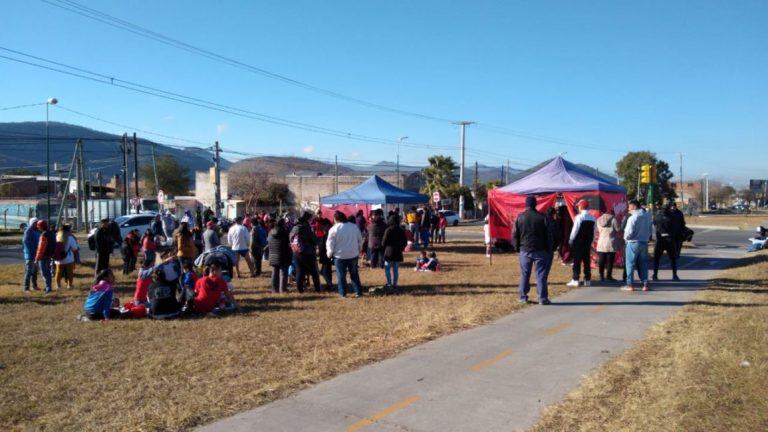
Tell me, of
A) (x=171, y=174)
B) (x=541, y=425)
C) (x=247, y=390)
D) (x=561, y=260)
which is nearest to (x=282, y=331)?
(x=247, y=390)

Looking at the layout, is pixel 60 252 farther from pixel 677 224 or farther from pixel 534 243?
pixel 677 224

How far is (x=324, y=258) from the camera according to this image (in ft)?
42.1

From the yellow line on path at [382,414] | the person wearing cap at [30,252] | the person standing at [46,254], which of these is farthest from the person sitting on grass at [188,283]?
the yellow line on path at [382,414]

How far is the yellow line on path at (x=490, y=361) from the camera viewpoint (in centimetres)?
601

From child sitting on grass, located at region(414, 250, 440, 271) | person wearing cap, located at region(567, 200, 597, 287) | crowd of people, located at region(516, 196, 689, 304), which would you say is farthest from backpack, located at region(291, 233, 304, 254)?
person wearing cap, located at region(567, 200, 597, 287)

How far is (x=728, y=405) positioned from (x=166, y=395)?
4.84m

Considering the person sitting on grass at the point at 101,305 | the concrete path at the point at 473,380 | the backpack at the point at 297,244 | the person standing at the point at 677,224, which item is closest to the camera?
the concrete path at the point at 473,380

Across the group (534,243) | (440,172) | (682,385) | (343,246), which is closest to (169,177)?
(440,172)

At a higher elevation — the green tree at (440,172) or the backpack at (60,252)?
the green tree at (440,172)

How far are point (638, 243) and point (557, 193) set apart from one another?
550 centimetres

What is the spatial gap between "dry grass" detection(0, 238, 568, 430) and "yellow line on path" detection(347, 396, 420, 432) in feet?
3.25

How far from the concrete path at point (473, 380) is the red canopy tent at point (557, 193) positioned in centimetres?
629

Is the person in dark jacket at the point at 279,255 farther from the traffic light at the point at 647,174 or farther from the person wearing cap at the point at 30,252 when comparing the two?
the traffic light at the point at 647,174

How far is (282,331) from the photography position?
794cm
